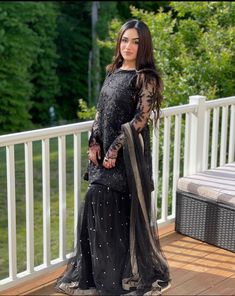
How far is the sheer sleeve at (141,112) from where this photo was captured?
308cm

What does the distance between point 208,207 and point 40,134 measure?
1.34 m

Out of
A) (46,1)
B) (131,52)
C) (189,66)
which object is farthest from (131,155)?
(46,1)

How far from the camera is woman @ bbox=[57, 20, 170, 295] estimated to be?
312 centimetres

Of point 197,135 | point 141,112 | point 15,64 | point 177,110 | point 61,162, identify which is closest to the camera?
Result: point 141,112

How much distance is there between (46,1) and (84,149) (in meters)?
8.65

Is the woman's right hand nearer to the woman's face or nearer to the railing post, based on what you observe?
the woman's face

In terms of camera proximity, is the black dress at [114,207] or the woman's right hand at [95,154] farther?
the woman's right hand at [95,154]

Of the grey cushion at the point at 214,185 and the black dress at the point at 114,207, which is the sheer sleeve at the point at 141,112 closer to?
the black dress at the point at 114,207

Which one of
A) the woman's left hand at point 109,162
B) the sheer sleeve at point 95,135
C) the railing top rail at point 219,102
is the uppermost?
the railing top rail at point 219,102

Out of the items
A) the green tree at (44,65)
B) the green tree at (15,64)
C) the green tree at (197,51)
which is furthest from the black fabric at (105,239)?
the green tree at (44,65)

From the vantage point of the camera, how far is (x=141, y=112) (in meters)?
3.11

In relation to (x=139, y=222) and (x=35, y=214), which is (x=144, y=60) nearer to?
(x=139, y=222)

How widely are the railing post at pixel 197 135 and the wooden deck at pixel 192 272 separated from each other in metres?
0.61

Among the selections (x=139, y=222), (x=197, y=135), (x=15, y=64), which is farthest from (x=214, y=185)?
(x=15, y=64)
